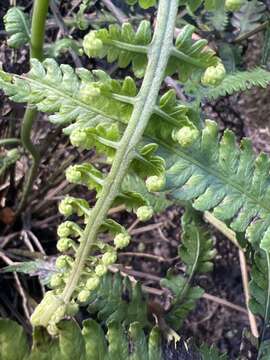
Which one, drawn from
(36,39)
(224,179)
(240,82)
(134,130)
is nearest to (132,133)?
(134,130)

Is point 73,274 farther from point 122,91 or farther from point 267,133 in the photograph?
point 267,133

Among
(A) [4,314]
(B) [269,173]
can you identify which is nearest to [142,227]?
(A) [4,314]

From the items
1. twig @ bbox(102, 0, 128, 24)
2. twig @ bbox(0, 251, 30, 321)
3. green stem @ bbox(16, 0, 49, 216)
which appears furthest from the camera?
twig @ bbox(0, 251, 30, 321)

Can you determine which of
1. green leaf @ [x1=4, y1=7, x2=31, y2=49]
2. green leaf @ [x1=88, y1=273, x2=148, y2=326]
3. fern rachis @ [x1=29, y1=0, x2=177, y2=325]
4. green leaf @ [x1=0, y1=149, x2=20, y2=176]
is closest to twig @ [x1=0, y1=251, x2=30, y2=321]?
green leaf @ [x1=0, y1=149, x2=20, y2=176]

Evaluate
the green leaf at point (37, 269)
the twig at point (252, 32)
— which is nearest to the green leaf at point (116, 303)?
the green leaf at point (37, 269)

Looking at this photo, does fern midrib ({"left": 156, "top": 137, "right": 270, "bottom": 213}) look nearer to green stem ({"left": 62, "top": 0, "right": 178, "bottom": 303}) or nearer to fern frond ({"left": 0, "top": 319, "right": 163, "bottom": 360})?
green stem ({"left": 62, "top": 0, "right": 178, "bottom": 303})

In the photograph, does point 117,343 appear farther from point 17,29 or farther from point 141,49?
point 17,29
